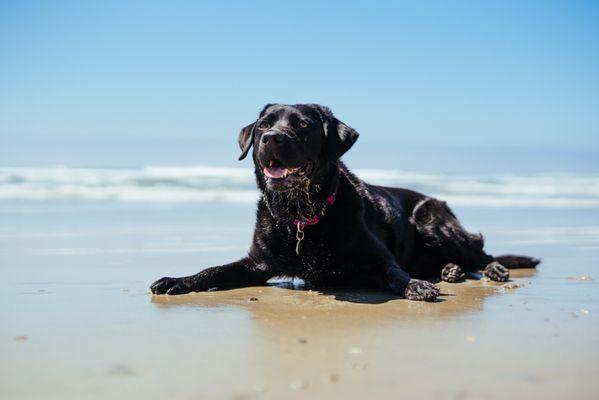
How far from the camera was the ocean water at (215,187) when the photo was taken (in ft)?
54.0

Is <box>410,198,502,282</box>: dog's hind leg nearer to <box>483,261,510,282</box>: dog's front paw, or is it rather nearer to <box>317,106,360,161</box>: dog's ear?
<box>483,261,510,282</box>: dog's front paw

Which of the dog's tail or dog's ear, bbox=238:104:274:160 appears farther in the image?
the dog's tail

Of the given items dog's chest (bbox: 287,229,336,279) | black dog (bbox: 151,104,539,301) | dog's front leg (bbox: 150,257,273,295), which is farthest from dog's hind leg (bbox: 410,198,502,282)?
dog's front leg (bbox: 150,257,273,295)

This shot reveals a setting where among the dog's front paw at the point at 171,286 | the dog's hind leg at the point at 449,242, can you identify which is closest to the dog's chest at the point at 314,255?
the dog's front paw at the point at 171,286

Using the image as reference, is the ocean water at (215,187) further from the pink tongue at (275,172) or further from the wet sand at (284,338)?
the pink tongue at (275,172)

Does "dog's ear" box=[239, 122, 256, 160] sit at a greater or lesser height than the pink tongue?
greater

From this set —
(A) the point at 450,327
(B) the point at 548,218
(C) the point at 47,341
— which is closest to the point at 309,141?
(A) the point at 450,327

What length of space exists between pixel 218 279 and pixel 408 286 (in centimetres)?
135

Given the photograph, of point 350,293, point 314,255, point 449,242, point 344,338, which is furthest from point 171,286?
point 449,242

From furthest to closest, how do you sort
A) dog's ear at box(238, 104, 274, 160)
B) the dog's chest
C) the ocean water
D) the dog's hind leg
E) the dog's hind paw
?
the ocean water, the dog's hind leg, the dog's hind paw, dog's ear at box(238, 104, 274, 160), the dog's chest

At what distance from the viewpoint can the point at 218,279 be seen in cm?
481

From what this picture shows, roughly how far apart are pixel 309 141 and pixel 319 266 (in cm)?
89

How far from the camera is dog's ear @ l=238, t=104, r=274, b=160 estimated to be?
5.16 meters

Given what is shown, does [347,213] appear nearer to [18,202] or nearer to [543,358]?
[543,358]
